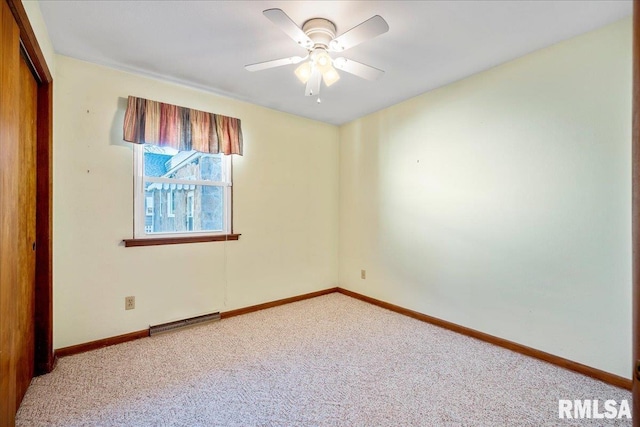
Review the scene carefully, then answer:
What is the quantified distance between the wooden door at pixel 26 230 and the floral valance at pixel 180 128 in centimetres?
60

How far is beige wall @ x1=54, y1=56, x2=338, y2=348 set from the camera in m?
2.29

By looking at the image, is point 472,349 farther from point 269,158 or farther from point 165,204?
point 165,204

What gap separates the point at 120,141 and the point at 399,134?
2.74 metres

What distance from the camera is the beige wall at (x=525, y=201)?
1924 mm

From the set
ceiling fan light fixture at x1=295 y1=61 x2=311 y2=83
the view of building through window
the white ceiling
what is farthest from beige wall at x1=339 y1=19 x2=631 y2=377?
the view of building through window

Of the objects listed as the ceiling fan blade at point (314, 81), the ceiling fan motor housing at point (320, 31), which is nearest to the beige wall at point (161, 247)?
the ceiling fan blade at point (314, 81)

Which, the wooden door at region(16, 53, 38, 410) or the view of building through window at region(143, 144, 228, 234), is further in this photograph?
the view of building through window at region(143, 144, 228, 234)

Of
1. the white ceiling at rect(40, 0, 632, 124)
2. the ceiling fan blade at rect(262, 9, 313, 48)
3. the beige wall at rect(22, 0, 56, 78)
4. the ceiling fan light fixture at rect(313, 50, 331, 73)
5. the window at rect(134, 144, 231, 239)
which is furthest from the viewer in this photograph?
the window at rect(134, 144, 231, 239)

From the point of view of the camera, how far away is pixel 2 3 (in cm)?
120

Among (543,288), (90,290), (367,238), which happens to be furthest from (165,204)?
(543,288)

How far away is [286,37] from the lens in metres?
2.05

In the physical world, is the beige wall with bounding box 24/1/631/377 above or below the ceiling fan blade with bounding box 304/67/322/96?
below

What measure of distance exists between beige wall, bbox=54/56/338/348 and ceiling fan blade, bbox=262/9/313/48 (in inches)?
61.3

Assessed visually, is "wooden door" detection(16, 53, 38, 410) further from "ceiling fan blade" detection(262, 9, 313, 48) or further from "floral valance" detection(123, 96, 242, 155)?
"ceiling fan blade" detection(262, 9, 313, 48)
